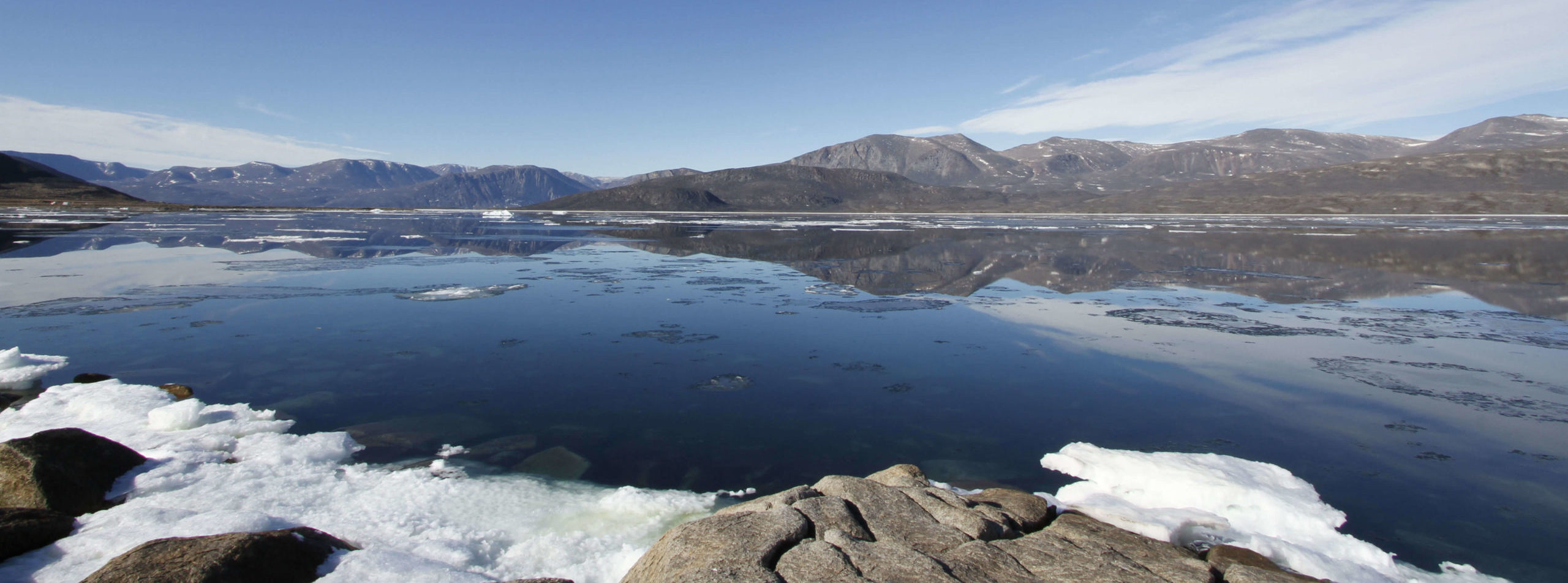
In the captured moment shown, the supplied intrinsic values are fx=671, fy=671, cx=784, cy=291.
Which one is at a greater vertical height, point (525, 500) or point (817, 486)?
point (817, 486)

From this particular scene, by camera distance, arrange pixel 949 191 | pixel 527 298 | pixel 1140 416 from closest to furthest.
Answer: pixel 1140 416
pixel 527 298
pixel 949 191

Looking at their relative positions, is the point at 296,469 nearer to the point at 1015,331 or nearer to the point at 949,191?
the point at 1015,331

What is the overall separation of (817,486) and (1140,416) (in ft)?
14.5

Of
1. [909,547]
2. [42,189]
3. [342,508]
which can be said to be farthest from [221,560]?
[42,189]

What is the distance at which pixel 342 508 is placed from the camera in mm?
4855

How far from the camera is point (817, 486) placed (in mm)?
4621

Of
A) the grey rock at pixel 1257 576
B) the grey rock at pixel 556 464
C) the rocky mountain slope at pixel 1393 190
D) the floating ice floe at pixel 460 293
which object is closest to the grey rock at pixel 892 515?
the grey rock at pixel 1257 576

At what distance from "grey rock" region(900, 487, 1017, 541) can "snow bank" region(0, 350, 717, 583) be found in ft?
5.23

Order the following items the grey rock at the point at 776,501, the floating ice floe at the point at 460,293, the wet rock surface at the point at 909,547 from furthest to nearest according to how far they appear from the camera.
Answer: the floating ice floe at the point at 460,293 < the grey rock at the point at 776,501 < the wet rock surface at the point at 909,547

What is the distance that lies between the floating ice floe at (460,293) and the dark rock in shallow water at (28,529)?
10577mm

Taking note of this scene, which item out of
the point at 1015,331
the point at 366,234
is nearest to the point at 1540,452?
the point at 1015,331

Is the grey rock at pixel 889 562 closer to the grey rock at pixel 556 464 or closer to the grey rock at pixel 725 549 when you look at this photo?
the grey rock at pixel 725 549

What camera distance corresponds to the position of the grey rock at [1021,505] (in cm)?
441

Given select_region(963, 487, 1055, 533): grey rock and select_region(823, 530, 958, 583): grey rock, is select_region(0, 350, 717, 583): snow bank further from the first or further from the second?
select_region(963, 487, 1055, 533): grey rock
